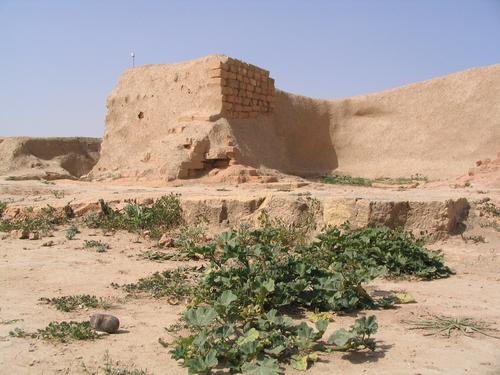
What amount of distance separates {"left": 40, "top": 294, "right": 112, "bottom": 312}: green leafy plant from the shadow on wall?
32.2ft

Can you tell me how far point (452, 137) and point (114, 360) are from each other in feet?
59.2

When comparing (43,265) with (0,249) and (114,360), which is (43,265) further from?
(114,360)

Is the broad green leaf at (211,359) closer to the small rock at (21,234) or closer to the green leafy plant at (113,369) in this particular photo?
the green leafy plant at (113,369)

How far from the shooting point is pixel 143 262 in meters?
5.20

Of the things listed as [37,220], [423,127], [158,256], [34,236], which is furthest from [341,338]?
[423,127]

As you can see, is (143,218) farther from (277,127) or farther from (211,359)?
(277,127)

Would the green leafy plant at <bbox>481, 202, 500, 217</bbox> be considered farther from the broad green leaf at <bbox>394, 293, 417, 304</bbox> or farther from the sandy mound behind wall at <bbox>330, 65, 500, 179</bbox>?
the sandy mound behind wall at <bbox>330, 65, 500, 179</bbox>

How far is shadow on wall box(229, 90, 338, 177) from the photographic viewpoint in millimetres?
14711

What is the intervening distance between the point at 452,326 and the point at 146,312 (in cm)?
199

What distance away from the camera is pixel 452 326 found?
10.6 feet

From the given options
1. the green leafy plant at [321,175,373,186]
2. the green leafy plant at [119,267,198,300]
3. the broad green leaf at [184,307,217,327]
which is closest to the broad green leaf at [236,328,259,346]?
the broad green leaf at [184,307,217,327]

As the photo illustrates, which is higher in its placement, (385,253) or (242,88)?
(242,88)

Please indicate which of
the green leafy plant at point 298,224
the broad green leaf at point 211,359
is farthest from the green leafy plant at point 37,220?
the broad green leaf at point 211,359

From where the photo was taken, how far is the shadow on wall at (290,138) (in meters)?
14.7
